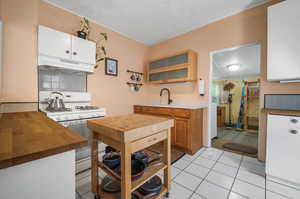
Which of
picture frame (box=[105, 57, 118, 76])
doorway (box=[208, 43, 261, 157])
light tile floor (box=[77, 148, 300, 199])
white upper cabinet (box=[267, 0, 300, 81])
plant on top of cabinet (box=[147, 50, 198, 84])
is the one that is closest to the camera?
light tile floor (box=[77, 148, 300, 199])

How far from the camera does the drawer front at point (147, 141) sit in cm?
94

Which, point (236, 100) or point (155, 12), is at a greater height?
point (155, 12)

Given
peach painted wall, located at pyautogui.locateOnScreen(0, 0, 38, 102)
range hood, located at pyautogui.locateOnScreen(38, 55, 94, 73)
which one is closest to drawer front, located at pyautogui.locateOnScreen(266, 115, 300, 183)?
range hood, located at pyautogui.locateOnScreen(38, 55, 94, 73)

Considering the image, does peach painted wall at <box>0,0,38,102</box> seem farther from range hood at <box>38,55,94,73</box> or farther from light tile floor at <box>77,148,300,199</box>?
light tile floor at <box>77,148,300,199</box>

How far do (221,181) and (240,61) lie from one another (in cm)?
376

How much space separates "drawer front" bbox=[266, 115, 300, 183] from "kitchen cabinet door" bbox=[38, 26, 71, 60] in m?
2.99

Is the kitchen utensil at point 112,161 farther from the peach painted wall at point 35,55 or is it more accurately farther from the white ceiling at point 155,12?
the white ceiling at point 155,12

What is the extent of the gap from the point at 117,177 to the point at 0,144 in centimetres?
80

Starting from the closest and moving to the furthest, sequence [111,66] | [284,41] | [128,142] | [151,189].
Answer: [128,142] → [151,189] → [284,41] → [111,66]

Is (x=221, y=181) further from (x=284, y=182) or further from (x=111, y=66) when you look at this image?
(x=111, y=66)

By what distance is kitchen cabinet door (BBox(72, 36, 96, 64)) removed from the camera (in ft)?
6.48

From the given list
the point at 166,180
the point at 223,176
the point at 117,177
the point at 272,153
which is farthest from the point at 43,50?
the point at 272,153

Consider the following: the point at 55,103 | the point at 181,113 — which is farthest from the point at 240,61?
the point at 55,103

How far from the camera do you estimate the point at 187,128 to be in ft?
7.43
